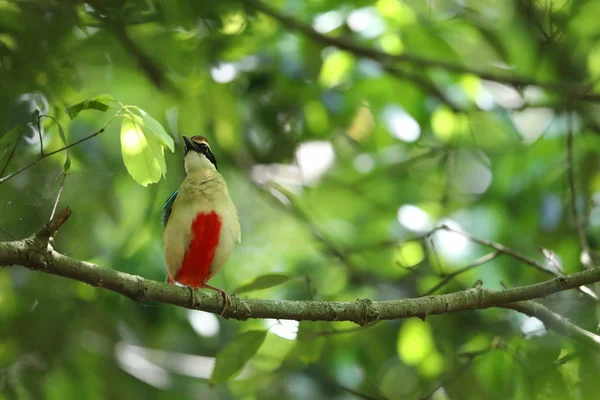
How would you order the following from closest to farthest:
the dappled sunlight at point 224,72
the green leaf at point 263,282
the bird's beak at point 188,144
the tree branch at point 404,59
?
the green leaf at point 263,282 < the bird's beak at point 188,144 < the tree branch at point 404,59 < the dappled sunlight at point 224,72

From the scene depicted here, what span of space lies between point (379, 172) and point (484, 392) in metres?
2.26

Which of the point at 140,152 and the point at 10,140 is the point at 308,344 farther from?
the point at 10,140

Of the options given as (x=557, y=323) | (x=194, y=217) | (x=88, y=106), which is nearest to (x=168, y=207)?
(x=194, y=217)

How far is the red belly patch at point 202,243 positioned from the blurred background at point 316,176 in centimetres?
34

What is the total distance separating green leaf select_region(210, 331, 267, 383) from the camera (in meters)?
3.12

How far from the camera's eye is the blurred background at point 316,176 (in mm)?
3844

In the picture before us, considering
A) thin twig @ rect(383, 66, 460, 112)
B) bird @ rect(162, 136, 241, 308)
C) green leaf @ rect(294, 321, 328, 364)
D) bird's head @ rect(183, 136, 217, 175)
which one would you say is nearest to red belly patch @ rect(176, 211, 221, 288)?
bird @ rect(162, 136, 241, 308)

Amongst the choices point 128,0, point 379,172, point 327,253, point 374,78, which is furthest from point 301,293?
point 128,0

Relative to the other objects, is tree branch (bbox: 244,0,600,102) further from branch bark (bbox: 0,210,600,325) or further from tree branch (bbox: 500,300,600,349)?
branch bark (bbox: 0,210,600,325)

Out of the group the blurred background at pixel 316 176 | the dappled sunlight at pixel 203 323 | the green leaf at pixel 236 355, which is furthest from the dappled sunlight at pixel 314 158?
the green leaf at pixel 236 355

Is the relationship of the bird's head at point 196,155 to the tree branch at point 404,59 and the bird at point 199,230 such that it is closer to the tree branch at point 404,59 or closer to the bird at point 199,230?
the bird at point 199,230

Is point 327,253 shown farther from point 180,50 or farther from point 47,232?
point 47,232

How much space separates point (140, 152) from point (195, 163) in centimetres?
150

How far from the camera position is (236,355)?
3146 millimetres
